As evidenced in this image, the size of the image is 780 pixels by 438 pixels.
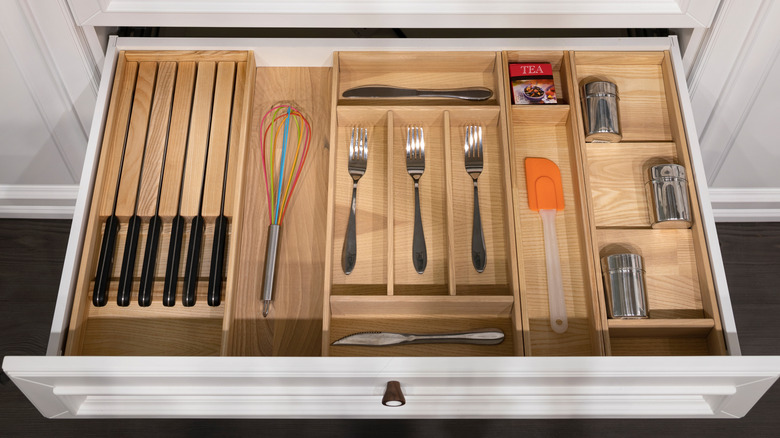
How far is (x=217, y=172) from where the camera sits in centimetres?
113

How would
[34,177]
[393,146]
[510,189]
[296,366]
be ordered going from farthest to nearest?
[34,177] → [393,146] → [510,189] → [296,366]

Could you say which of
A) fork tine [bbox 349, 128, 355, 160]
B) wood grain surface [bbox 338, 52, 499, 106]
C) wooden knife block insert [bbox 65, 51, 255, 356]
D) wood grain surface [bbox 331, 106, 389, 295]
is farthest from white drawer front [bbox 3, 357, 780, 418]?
wood grain surface [bbox 338, 52, 499, 106]

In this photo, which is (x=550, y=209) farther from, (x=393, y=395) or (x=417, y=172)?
(x=393, y=395)

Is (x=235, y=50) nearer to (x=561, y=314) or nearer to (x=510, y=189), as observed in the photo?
(x=510, y=189)

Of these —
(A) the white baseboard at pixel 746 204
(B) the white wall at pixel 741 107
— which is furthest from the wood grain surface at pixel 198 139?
(A) the white baseboard at pixel 746 204

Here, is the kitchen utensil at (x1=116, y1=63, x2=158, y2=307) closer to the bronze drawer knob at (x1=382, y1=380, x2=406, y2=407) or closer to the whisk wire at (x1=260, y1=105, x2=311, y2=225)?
the whisk wire at (x1=260, y1=105, x2=311, y2=225)

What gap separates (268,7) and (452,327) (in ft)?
2.24

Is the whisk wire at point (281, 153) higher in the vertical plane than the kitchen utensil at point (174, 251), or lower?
higher

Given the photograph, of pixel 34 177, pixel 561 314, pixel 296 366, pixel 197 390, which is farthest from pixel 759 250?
pixel 34 177

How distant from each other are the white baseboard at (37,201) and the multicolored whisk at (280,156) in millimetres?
776

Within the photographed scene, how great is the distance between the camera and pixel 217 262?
1.06 metres

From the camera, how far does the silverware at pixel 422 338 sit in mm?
1043

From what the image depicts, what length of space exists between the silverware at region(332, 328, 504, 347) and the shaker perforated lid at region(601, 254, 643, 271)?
0.22 metres

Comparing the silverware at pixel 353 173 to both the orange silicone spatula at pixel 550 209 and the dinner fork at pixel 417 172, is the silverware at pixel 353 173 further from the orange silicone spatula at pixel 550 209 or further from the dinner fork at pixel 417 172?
the orange silicone spatula at pixel 550 209
